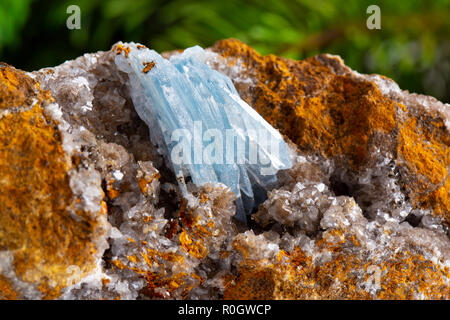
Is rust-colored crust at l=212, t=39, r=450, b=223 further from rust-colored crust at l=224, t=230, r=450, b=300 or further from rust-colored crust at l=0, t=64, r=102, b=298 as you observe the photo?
rust-colored crust at l=0, t=64, r=102, b=298

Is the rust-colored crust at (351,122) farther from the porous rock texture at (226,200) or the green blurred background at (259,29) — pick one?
the green blurred background at (259,29)

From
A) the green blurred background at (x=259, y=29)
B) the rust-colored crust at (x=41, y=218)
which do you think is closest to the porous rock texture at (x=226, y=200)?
the rust-colored crust at (x=41, y=218)

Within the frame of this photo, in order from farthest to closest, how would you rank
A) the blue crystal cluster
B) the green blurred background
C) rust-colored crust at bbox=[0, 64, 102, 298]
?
the green blurred background < the blue crystal cluster < rust-colored crust at bbox=[0, 64, 102, 298]

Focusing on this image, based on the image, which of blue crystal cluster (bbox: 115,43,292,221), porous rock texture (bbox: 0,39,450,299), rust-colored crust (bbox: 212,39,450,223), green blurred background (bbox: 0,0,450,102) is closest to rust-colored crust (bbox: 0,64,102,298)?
porous rock texture (bbox: 0,39,450,299)

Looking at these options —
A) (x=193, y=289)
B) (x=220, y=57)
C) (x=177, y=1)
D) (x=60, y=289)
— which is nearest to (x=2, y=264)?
(x=60, y=289)

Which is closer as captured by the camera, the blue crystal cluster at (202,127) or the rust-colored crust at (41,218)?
the rust-colored crust at (41,218)

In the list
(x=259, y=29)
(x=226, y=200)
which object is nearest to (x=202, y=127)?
(x=226, y=200)

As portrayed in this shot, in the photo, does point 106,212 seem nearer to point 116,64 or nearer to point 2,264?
point 2,264
